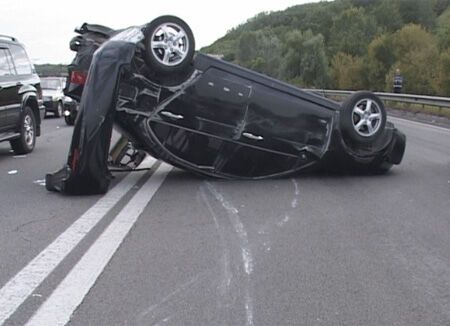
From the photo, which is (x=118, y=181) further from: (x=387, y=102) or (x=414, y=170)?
(x=387, y=102)

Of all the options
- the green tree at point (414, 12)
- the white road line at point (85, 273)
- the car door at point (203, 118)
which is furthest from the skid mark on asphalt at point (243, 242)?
the green tree at point (414, 12)

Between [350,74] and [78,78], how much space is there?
50.6m

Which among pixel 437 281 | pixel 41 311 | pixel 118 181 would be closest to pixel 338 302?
pixel 437 281

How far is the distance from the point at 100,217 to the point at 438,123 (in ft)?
57.6

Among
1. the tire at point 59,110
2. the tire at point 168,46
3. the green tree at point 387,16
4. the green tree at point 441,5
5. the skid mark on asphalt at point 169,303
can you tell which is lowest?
the tire at point 59,110

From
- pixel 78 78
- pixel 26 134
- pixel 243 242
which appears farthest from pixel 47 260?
pixel 26 134

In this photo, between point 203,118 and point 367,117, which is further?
point 367,117

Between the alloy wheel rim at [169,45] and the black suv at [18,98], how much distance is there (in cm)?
441

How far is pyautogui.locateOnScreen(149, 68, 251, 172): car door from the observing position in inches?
308

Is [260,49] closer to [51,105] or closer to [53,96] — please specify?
[53,96]

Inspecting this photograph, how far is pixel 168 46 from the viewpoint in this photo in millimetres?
7711

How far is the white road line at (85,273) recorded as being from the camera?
12.5 feet

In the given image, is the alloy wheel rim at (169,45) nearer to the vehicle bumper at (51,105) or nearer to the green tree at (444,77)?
the vehicle bumper at (51,105)

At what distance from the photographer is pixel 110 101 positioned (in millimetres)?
7297
